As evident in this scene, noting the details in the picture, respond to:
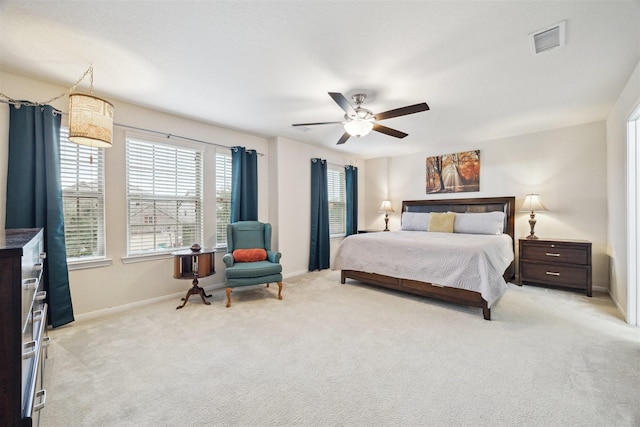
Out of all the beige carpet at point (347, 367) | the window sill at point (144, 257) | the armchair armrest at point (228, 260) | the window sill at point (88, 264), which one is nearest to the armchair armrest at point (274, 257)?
the armchair armrest at point (228, 260)

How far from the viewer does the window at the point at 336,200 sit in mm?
6011

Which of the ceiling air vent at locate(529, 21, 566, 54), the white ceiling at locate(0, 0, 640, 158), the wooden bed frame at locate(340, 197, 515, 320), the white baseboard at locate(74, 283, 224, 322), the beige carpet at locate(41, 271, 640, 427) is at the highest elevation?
the white ceiling at locate(0, 0, 640, 158)

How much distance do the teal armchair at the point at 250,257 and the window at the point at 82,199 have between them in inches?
57.8

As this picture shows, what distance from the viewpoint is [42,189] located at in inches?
107

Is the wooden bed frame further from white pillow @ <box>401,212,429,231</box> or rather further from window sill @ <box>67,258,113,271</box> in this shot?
window sill @ <box>67,258,113,271</box>

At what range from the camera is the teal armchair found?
3.47 metres

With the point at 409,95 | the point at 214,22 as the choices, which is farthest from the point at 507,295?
the point at 214,22

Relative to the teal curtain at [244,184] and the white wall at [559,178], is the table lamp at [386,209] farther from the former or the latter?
the teal curtain at [244,184]

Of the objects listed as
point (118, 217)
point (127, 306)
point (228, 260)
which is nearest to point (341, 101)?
point (228, 260)

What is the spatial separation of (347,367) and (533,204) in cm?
413

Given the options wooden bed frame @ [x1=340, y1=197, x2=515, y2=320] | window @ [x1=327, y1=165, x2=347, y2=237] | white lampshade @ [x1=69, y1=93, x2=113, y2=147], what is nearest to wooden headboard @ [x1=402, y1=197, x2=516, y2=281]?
wooden bed frame @ [x1=340, y1=197, x2=515, y2=320]

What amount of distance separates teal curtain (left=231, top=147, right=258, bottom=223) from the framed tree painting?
3.65m

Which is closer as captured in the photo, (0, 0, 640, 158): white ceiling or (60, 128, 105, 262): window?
(0, 0, 640, 158): white ceiling

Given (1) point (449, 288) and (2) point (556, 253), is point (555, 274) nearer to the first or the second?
(2) point (556, 253)
